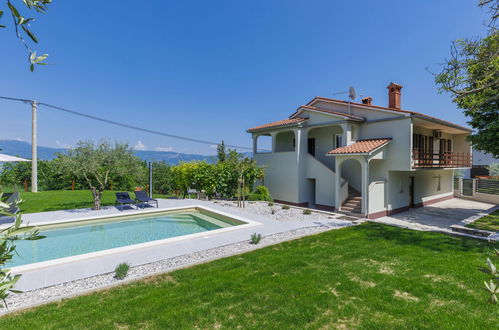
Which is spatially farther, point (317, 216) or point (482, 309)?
point (317, 216)

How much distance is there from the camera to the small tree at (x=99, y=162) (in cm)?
1325

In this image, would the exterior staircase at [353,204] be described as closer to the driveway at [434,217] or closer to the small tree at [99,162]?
the driveway at [434,217]

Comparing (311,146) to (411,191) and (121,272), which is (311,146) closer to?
(411,191)

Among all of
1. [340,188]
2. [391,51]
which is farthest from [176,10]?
[340,188]

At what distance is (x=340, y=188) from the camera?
14859mm

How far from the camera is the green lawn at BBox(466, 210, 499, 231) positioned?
1118 centimetres

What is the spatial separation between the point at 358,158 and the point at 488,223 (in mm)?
6989

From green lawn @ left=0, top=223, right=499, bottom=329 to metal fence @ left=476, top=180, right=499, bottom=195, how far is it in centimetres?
1789

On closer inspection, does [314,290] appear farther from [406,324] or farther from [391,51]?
[391,51]

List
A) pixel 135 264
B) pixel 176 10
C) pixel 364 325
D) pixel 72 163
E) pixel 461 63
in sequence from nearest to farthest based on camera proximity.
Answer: pixel 364 325 < pixel 135 264 < pixel 461 63 < pixel 72 163 < pixel 176 10

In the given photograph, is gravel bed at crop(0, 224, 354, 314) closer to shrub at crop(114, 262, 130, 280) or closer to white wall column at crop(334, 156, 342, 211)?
shrub at crop(114, 262, 130, 280)

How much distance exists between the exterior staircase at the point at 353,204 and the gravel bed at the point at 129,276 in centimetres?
623

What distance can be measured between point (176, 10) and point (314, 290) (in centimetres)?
2083

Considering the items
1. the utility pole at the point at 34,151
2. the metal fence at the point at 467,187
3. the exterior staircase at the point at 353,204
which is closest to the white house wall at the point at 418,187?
the metal fence at the point at 467,187
